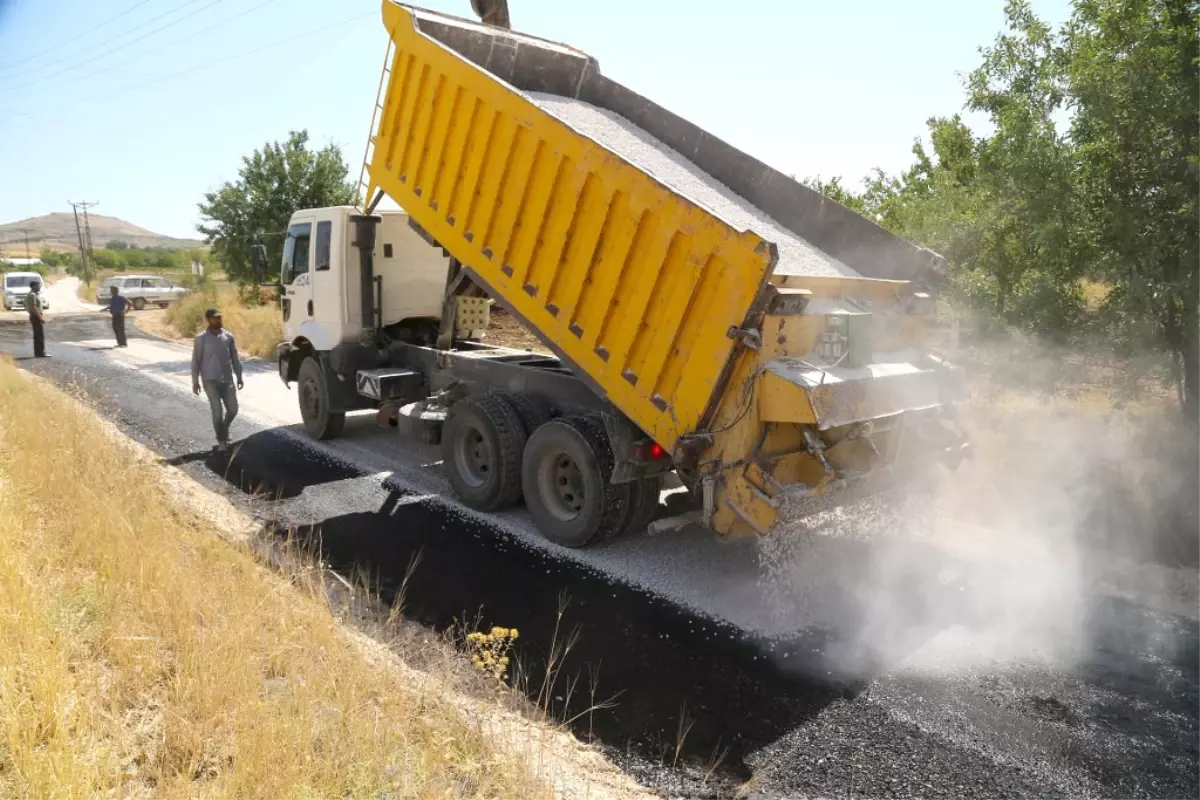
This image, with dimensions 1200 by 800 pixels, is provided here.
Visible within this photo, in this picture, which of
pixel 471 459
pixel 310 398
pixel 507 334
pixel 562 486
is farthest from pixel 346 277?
pixel 507 334

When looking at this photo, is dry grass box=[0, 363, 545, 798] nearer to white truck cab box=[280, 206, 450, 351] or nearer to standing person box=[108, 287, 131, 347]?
white truck cab box=[280, 206, 450, 351]

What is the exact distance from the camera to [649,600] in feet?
17.3

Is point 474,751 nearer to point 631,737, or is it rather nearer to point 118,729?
point 631,737

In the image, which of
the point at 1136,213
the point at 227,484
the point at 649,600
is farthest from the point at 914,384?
the point at 227,484

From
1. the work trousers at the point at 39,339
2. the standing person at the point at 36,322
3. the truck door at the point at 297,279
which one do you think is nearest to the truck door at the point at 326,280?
the truck door at the point at 297,279

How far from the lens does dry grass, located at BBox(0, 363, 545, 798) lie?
279 centimetres

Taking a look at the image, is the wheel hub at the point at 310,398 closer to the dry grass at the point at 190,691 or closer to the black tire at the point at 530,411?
the black tire at the point at 530,411

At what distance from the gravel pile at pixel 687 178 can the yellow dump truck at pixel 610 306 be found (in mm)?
36

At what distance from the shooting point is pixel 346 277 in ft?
28.9

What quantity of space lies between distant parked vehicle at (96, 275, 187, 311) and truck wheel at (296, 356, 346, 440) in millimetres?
26651

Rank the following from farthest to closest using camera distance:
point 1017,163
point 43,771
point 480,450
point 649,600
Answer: point 1017,163 → point 480,450 → point 649,600 → point 43,771

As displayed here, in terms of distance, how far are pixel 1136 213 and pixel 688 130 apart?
4124mm

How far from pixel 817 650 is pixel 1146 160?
5.48 m

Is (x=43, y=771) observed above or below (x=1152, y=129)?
below
